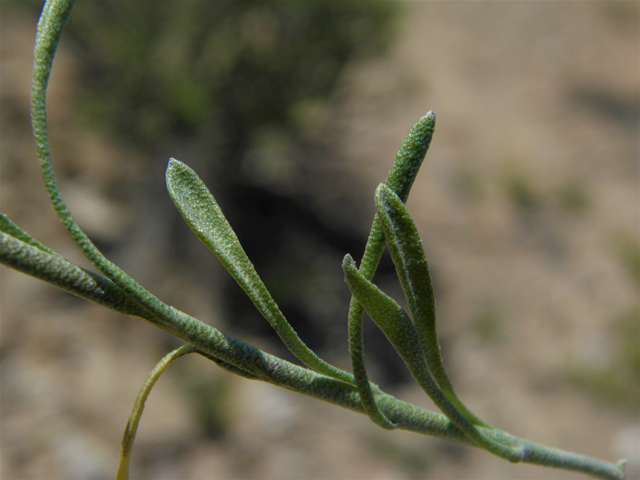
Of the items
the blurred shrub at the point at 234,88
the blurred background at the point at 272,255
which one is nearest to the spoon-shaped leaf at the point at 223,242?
the blurred background at the point at 272,255

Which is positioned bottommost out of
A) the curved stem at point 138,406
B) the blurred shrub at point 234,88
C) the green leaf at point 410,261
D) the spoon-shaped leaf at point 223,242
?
the curved stem at point 138,406

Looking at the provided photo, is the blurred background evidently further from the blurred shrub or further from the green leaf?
the green leaf

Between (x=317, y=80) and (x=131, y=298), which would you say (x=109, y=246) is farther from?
(x=131, y=298)

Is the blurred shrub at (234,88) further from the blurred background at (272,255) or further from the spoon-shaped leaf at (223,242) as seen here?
the spoon-shaped leaf at (223,242)

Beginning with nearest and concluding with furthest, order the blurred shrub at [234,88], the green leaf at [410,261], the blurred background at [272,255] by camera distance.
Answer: the green leaf at [410,261]
the blurred background at [272,255]
the blurred shrub at [234,88]

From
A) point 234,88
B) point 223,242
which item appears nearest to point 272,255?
point 234,88

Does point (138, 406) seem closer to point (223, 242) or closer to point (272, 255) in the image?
point (223, 242)
